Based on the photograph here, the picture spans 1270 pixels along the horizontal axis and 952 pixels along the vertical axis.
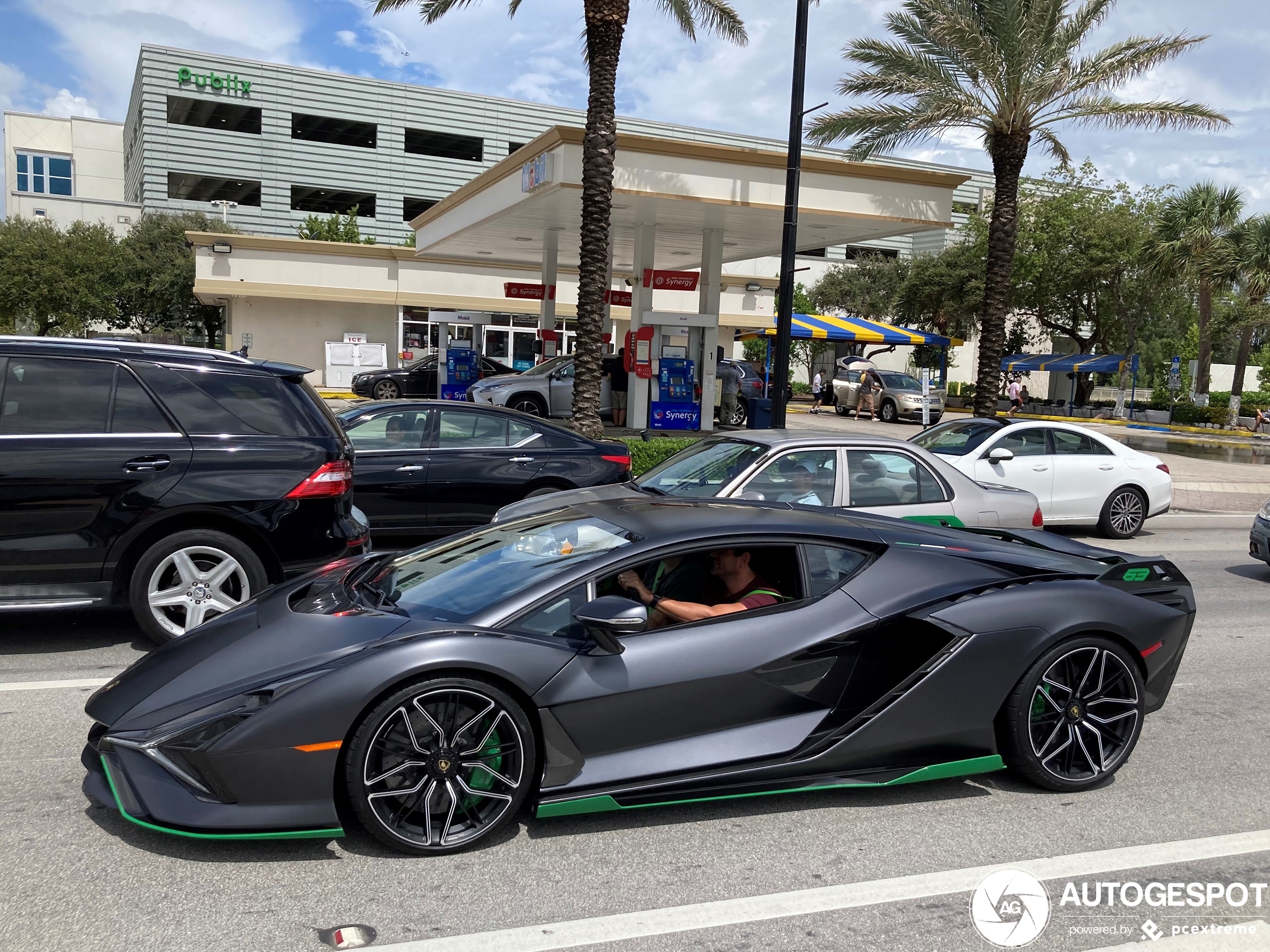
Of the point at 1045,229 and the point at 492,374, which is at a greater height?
the point at 1045,229

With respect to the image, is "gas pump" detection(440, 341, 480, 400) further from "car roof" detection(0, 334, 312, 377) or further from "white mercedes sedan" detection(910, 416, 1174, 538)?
"car roof" detection(0, 334, 312, 377)

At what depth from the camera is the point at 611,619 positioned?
11.7ft

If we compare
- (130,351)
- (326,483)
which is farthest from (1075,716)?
(130,351)

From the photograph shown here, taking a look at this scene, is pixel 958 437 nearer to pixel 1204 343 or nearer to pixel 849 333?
pixel 849 333

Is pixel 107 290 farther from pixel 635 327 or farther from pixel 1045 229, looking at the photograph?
pixel 1045 229

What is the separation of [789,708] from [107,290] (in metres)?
46.0

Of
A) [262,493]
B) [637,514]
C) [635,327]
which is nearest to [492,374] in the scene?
[635,327]

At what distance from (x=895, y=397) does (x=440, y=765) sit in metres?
29.6

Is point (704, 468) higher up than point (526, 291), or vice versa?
point (526, 291)

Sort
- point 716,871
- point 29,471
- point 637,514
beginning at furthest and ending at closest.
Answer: point 29,471
point 637,514
point 716,871

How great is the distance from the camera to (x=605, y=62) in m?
14.8

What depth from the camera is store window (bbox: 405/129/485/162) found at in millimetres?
54234

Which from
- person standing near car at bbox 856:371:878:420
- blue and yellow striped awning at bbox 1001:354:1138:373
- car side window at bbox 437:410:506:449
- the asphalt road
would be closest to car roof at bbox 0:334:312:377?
the asphalt road

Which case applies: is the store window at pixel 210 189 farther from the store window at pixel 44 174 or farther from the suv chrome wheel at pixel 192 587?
the suv chrome wheel at pixel 192 587
